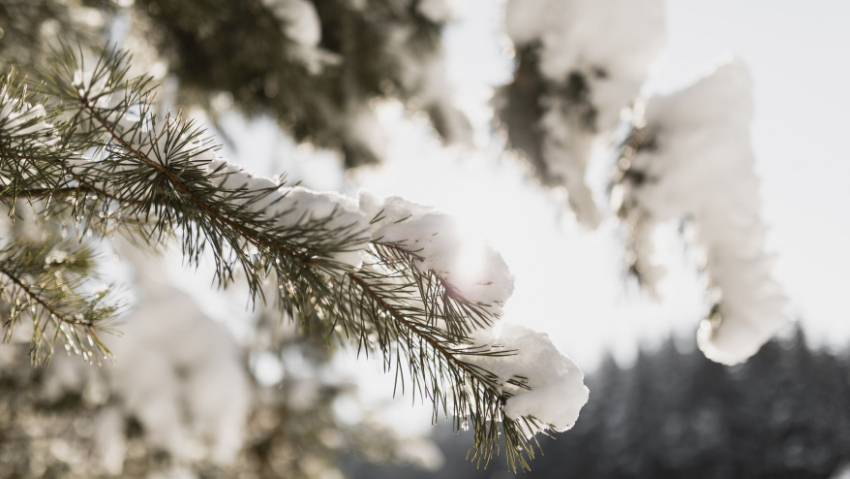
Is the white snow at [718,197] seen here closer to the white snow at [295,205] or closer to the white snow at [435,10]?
the white snow at [295,205]

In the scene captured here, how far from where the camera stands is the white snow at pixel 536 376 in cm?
74

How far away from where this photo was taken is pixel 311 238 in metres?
0.69

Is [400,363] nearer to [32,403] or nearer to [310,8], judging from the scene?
[310,8]

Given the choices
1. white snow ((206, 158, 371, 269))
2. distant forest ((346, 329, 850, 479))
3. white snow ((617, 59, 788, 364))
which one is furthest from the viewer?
distant forest ((346, 329, 850, 479))

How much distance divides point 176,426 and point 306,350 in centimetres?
323

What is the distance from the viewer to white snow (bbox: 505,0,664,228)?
154cm

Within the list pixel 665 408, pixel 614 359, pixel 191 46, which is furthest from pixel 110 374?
pixel 614 359

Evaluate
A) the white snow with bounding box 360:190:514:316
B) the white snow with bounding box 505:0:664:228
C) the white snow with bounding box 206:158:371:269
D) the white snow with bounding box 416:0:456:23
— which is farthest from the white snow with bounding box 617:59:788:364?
the white snow with bounding box 416:0:456:23

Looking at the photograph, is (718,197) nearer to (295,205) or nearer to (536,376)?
(536,376)

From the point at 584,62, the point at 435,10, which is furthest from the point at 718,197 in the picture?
the point at 435,10

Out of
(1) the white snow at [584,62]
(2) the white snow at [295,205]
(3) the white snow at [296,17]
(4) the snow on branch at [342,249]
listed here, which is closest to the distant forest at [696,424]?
(1) the white snow at [584,62]

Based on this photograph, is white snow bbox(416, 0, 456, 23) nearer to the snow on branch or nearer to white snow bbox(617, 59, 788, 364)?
white snow bbox(617, 59, 788, 364)

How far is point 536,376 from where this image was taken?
0.79 metres

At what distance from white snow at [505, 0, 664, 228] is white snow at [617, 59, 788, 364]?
5.7 inches
